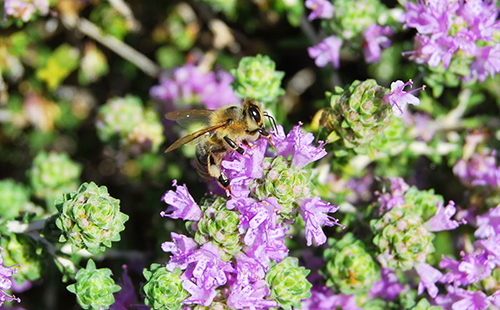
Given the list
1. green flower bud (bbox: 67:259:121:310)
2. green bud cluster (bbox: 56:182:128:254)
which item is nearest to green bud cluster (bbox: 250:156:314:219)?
green bud cluster (bbox: 56:182:128:254)

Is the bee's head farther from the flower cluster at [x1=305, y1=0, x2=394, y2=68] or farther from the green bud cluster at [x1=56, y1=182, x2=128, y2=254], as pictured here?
the flower cluster at [x1=305, y1=0, x2=394, y2=68]

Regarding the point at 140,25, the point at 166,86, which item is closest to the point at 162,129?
the point at 166,86

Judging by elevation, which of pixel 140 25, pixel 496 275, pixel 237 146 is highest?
pixel 237 146

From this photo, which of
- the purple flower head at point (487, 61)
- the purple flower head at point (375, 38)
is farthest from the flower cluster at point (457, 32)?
the purple flower head at point (375, 38)

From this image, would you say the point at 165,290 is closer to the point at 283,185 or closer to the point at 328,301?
the point at 283,185

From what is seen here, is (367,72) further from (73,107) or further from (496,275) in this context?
(73,107)

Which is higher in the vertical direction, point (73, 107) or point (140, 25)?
point (140, 25)

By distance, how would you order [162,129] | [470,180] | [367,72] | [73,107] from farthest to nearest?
[73,107], [367,72], [162,129], [470,180]

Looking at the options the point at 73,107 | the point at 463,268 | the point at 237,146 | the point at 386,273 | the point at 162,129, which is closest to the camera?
the point at 237,146

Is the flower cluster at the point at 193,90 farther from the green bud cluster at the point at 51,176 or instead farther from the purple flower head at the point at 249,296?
the purple flower head at the point at 249,296

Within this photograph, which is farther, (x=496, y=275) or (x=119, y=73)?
(x=119, y=73)
